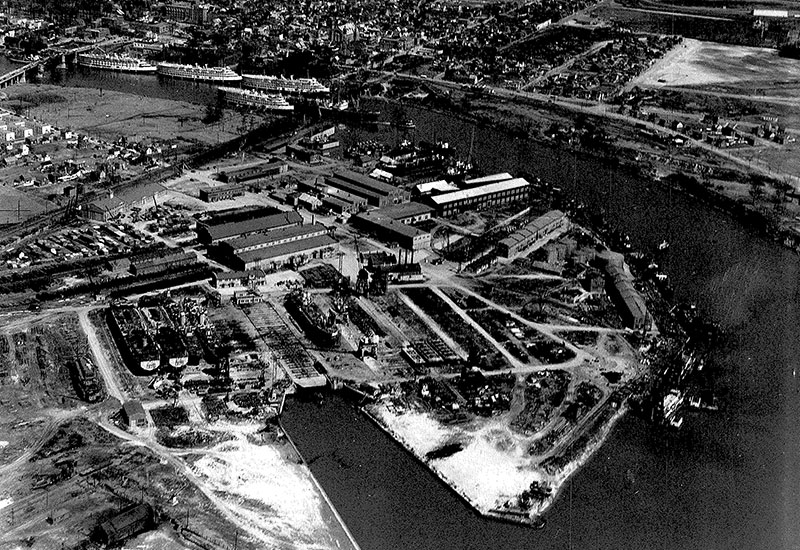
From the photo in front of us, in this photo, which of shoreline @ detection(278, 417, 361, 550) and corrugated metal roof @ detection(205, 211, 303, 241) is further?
corrugated metal roof @ detection(205, 211, 303, 241)

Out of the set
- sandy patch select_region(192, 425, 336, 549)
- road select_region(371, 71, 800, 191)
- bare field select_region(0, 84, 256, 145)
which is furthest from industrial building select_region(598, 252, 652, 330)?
bare field select_region(0, 84, 256, 145)

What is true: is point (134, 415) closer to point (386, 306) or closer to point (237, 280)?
point (237, 280)

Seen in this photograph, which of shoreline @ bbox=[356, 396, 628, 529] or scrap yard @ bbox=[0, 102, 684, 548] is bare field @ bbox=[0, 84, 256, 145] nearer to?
scrap yard @ bbox=[0, 102, 684, 548]

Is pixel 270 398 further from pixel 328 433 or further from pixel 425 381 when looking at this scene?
pixel 425 381

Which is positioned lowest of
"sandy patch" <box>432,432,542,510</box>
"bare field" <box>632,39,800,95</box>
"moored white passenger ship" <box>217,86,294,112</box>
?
"sandy patch" <box>432,432,542,510</box>

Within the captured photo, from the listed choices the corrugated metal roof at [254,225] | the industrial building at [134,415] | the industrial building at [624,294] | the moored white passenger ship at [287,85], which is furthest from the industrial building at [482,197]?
the moored white passenger ship at [287,85]

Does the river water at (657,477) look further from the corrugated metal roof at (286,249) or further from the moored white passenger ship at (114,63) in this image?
the moored white passenger ship at (114,63)
